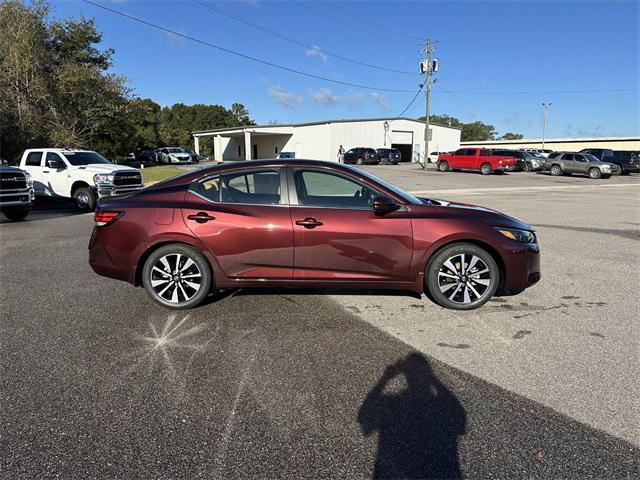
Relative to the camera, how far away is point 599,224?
1054 centimetres

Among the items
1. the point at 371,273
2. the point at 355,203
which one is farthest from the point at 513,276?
the point at 355,203

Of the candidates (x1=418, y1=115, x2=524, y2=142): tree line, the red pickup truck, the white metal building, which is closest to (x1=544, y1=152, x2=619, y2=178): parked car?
the red pickup truck

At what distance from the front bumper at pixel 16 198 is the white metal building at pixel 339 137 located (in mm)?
35572

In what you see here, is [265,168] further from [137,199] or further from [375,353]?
[375,353]

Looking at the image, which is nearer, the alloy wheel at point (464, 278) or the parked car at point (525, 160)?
the alloy wheel at point (464, 278)

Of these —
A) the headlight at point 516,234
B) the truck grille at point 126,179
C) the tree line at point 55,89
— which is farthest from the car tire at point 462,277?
the tree line at point 55,89

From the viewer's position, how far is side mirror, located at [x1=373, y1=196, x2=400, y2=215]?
178 inches

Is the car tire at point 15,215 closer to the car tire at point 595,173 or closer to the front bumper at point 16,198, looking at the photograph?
the front bumper at point 16,198

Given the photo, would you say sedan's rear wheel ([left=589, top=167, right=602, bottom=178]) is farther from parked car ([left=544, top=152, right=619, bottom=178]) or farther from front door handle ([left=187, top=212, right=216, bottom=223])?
front door handle ([left=187, top=212, right=216, bottom=223])

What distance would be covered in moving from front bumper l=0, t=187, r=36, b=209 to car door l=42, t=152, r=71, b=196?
2.10m

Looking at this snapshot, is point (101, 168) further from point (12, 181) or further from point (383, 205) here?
point (383, 205)

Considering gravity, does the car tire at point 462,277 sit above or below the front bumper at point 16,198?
below

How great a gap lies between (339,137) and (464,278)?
149 feet

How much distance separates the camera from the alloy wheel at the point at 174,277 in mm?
4750
